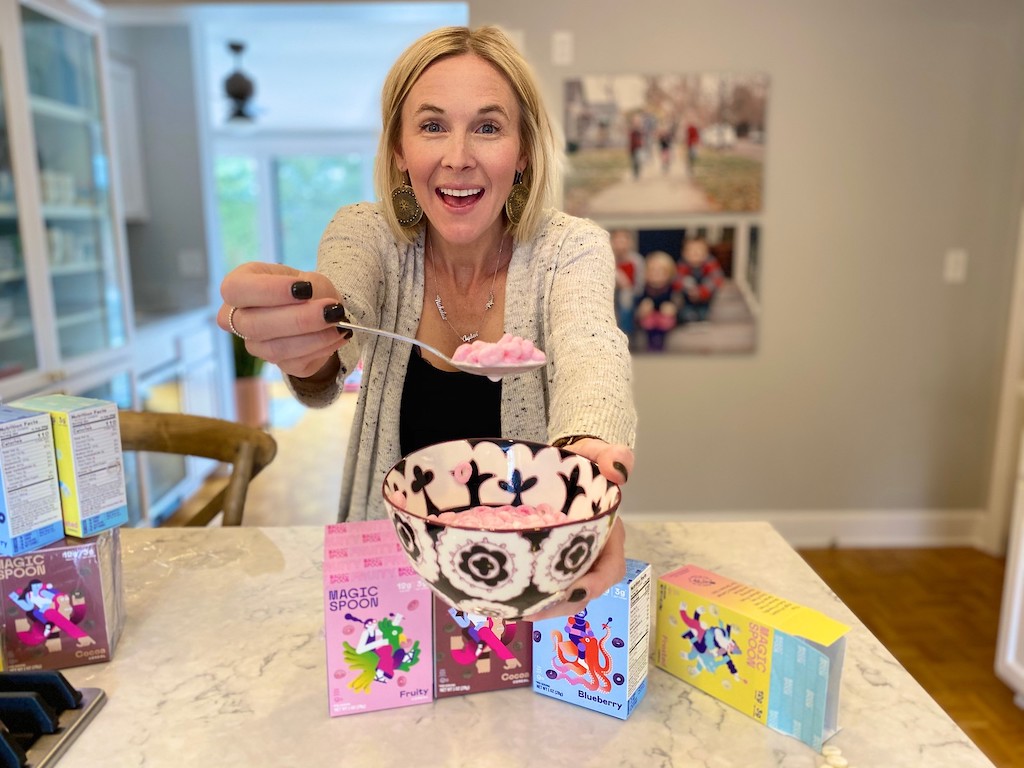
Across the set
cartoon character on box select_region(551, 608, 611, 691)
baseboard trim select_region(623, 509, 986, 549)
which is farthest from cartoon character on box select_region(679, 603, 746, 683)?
baseboard trim select_region(623, 509, 986, 549)

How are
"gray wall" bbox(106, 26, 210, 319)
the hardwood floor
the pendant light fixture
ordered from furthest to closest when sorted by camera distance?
the pendant light fixture < "gray wall" bbox(106, 26, 210, 319) < the hardwood floor

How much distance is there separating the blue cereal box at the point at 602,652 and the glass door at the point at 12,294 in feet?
7.22

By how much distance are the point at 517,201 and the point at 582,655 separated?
60cm

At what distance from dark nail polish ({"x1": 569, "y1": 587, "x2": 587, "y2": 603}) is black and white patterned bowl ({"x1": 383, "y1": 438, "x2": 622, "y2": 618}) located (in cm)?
1

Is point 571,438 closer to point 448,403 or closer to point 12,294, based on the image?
point 448,403

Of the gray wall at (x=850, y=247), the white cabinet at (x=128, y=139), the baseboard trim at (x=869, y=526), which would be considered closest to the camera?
the gray wall at (x=850, y=247)

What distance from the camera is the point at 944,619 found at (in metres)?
2.41

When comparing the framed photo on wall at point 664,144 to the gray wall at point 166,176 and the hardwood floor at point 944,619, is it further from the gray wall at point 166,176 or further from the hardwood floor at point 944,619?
the gray wall at point 166,176

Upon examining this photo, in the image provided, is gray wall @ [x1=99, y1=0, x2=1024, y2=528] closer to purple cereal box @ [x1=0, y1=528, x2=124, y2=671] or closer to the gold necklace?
the gold necklace

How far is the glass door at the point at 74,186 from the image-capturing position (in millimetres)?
2559

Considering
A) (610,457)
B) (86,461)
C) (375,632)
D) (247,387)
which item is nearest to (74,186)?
(247,387)

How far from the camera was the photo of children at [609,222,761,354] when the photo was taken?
9.21 feet

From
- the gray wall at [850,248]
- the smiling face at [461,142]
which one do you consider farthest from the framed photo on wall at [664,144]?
the smiling face at [461,142]

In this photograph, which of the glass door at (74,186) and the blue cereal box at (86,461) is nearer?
the blue cereal box at (86,461)
